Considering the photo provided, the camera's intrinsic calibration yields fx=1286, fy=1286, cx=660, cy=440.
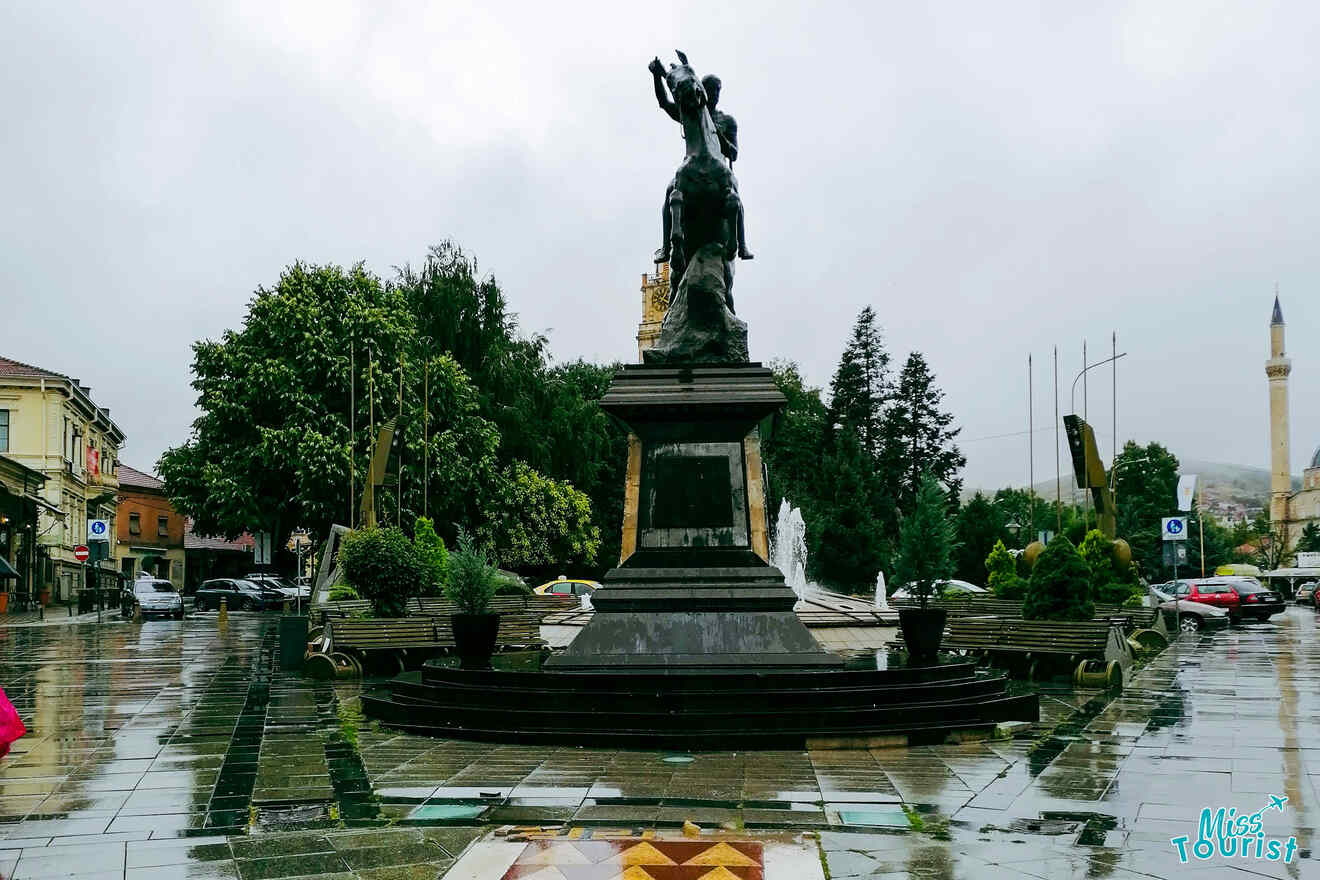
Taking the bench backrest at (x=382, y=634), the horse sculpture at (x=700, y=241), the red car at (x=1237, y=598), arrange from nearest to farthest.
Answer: the horse sculpture at (x=700, y=241)
the bench backrest at (x=382, y=634)
the red car at (x=1237, y=598)

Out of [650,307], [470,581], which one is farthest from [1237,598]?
[650,307]

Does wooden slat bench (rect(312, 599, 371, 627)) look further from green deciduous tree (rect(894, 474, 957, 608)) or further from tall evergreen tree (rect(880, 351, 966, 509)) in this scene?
tall evergreen tree (rect(880, 351, 966, 509))

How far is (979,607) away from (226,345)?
2755 centimetres

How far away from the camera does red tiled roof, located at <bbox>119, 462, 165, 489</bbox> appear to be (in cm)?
8119

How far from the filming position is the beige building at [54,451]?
5666cm

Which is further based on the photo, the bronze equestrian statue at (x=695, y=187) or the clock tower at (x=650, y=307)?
the clock tower at (x=650, y=307)

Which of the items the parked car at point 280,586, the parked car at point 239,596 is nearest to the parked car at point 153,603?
the parked car at point 239,596

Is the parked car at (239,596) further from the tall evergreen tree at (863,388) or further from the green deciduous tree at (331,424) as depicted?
the tall evergreen tree at (863,388)

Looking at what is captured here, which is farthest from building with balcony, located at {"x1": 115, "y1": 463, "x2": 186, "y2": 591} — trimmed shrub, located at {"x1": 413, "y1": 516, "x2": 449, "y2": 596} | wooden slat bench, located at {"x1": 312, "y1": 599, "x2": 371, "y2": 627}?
wooden slat bench, located at {"x1": 312, "y1": 599, "x2": 371, "y2": 627}

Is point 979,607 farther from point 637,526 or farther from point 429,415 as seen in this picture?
point 429,415

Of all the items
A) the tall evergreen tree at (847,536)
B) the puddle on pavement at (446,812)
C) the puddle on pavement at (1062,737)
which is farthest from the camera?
the tall evergreen tree at (847,536)

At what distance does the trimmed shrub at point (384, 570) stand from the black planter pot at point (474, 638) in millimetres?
7373

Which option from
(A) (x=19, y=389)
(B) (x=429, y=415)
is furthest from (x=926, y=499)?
(A) (x=19, y=389)

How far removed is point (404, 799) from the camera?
870cm
